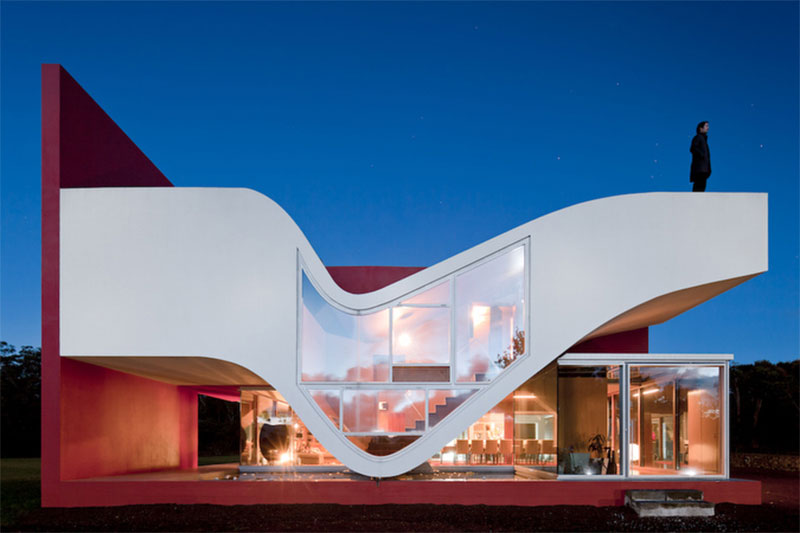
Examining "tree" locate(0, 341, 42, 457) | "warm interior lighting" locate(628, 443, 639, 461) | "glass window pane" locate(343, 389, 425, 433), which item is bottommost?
"tree" locate(0, 341, 42, 457)

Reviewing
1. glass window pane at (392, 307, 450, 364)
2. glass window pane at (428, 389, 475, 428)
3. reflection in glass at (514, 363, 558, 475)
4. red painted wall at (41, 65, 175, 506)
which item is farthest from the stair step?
red painted wall at (41, 65, 175, 506)

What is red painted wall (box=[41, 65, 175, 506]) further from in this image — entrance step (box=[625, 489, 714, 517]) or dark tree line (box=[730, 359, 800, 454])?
dark tree line (box=[730, 359, 800, 454])

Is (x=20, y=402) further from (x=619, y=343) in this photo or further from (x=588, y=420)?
(x=588, y=420)

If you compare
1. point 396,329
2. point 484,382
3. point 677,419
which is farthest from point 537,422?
point 396,329

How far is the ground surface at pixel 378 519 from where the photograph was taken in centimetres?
905

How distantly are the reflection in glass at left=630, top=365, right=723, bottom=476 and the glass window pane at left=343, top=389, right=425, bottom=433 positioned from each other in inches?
154

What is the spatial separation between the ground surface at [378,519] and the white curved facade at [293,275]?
114cm

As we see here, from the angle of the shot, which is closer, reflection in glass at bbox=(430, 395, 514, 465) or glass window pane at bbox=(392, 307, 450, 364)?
glass window pane at bbox=(392, 307, 450, 364)

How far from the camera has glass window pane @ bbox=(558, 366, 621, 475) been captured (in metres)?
11.1

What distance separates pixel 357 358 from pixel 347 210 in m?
49.5

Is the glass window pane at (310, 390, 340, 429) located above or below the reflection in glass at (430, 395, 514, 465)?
above

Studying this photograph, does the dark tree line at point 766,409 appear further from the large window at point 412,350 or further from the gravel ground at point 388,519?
the large window at point 412,350

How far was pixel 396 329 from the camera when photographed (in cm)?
1116

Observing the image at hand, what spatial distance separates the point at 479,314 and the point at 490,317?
0.20 meters
